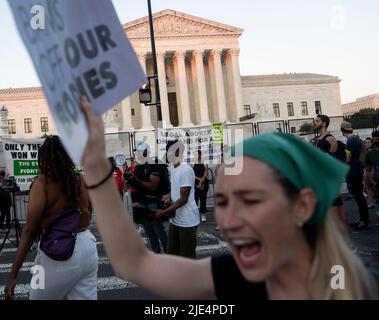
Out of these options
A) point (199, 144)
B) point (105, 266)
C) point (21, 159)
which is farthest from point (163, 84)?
point (105, 266)

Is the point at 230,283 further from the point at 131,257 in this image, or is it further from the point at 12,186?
the point at 12,186

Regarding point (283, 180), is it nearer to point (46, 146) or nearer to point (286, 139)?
point (286, 139)

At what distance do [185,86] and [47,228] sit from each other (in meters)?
55.7

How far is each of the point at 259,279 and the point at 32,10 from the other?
99 centimetres

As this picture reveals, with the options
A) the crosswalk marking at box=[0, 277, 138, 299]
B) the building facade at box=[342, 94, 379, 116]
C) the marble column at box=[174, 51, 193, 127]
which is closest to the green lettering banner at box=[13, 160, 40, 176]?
the crosswalk marking at box=[0, 277, 138, 299]

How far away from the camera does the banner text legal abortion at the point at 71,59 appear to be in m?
1.35

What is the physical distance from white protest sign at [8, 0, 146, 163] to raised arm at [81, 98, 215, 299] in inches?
2.0

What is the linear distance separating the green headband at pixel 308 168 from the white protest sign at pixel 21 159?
960 centimetres

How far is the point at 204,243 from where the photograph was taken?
318 inches

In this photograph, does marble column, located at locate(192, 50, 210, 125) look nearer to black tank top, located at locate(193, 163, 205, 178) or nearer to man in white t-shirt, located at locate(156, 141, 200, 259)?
black tank top, located at locate(193, 163, 205, 178)

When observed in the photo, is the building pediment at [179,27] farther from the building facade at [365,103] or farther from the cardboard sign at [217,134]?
the building facade at [365,103]

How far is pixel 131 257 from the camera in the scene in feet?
4.83
